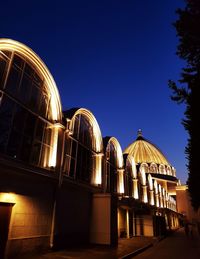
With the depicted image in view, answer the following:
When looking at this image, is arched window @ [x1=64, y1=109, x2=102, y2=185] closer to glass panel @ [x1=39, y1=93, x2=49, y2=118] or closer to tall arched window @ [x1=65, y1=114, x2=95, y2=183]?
tall arched window @ [x1=65, y1=114, x2=95, y2=183]

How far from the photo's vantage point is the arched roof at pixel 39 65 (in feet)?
38.0

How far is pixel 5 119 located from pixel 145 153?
82.6 m

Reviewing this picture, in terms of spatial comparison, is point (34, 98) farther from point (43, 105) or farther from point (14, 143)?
point (14, 143)

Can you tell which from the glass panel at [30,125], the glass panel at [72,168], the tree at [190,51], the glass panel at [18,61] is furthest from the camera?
the glass panel at [72,168]

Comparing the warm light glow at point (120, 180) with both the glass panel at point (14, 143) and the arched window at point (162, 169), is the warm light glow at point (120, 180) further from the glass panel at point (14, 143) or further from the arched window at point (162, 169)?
the arched window at point (162, 169)

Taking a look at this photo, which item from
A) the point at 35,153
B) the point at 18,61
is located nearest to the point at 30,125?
the point at 35,153

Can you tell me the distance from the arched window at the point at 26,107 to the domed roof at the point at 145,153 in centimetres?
7433

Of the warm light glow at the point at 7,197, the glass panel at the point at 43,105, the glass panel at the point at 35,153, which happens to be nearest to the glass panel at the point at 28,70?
the glass panel at the point at 43,105

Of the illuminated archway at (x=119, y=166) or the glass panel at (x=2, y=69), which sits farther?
the illuminated archway at (x=119, y=166)

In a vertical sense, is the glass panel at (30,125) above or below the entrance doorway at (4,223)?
above

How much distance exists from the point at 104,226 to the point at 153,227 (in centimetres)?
1145

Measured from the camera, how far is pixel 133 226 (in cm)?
2653

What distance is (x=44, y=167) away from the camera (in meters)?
13.3

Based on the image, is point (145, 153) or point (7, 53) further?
point (145, 153)
